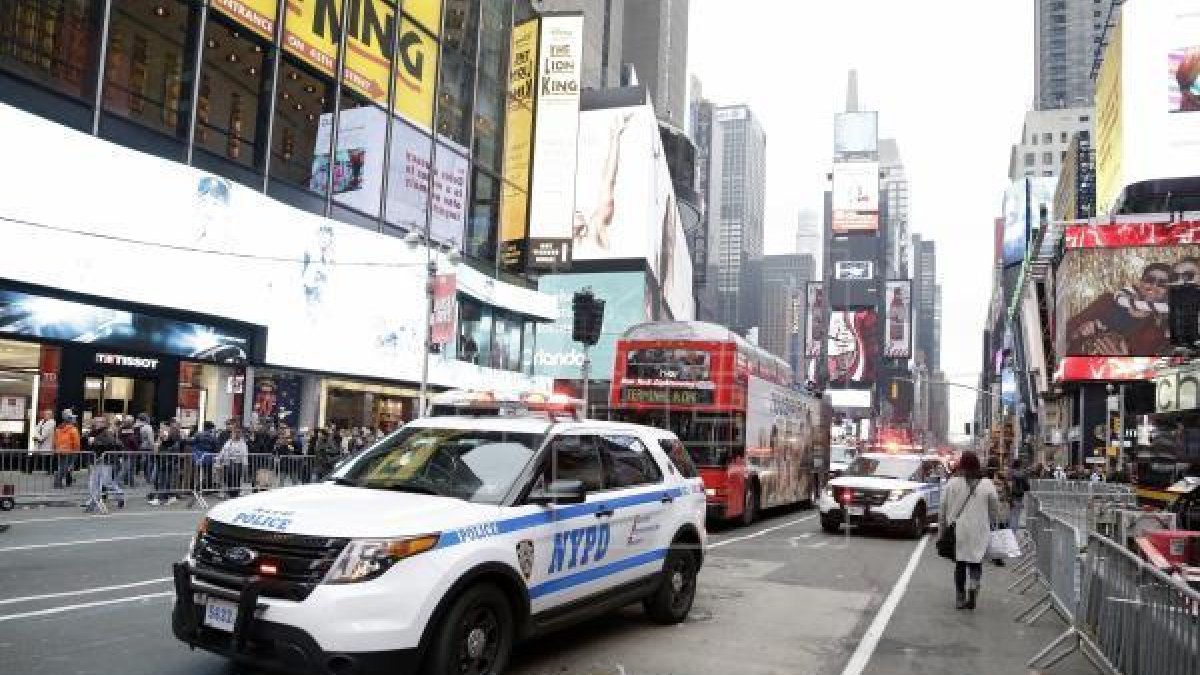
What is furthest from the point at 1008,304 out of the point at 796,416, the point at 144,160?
the point at 144,160

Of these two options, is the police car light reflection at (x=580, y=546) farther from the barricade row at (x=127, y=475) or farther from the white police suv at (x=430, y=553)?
the barricade row at (x=127, y=475)

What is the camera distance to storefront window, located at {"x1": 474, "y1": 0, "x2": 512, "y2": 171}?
41.3m

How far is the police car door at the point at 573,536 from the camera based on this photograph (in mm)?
6445

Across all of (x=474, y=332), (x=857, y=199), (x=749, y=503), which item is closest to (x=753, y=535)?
(x=749, y=503)

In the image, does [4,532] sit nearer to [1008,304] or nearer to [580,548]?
[580,548]

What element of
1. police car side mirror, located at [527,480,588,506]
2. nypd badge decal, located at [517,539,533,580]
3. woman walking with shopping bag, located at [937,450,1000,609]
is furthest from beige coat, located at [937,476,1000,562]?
nypd badge decal, located at [517,539,533,580]

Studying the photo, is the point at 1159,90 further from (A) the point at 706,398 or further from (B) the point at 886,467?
(A) the point at 706,398

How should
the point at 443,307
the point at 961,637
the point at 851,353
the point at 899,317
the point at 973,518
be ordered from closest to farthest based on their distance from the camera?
1. the point at 961,637
2. the point at 973,518
3. the point at 443,307
4. the point at 851,353
5. the point at 899,317

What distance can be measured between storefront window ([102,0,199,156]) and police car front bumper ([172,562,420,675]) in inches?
867

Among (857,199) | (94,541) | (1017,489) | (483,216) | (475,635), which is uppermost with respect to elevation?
(857,199)

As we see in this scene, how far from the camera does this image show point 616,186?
68.6 m

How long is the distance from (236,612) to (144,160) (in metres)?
20.7

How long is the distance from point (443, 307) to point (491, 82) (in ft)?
63.6

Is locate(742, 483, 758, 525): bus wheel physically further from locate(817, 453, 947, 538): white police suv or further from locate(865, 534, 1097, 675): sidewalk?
locate(865, 534, 1097, 675): sidewalk
